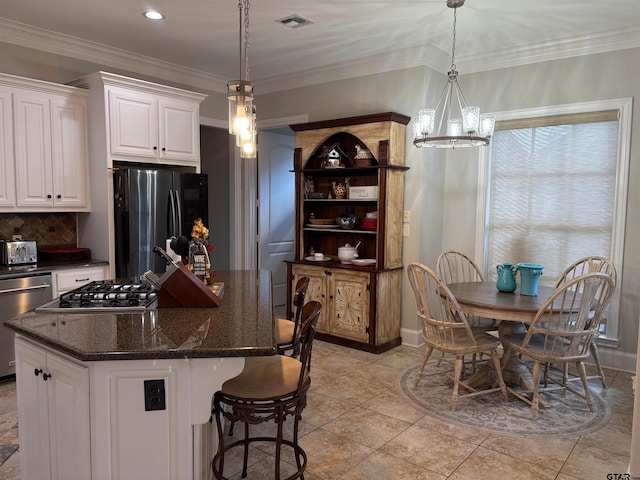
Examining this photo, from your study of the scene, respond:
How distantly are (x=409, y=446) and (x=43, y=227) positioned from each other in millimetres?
3692

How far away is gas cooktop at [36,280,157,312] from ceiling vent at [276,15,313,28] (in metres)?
2.33

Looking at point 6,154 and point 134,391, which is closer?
point 134,391

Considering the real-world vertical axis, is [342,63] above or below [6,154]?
above

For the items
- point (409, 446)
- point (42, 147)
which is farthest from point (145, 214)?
point (409, 446)

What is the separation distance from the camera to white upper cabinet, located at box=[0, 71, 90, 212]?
377 centimetres

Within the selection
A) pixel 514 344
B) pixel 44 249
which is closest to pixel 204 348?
pixel 514 344

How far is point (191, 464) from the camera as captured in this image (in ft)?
5.95

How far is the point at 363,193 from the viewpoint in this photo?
462 centimetres

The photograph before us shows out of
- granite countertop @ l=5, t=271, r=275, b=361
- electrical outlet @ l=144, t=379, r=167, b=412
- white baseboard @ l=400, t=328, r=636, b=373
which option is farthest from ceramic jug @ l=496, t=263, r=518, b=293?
electrical outlet @ l=144, t=379, r=167, b=412

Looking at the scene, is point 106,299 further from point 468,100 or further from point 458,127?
point 468,100

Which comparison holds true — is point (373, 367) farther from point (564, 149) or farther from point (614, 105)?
point (614, 105)

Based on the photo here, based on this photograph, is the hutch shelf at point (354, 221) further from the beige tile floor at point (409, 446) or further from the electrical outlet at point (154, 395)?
the electrical outlet at point (154, 395)

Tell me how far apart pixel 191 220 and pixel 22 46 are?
2.02 meters

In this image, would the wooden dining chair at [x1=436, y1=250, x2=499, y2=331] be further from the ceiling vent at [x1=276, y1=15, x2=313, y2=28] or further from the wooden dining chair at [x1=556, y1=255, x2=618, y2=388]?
the ceiling vent at [x1=276, y1=15, x2=313, y2=28]
